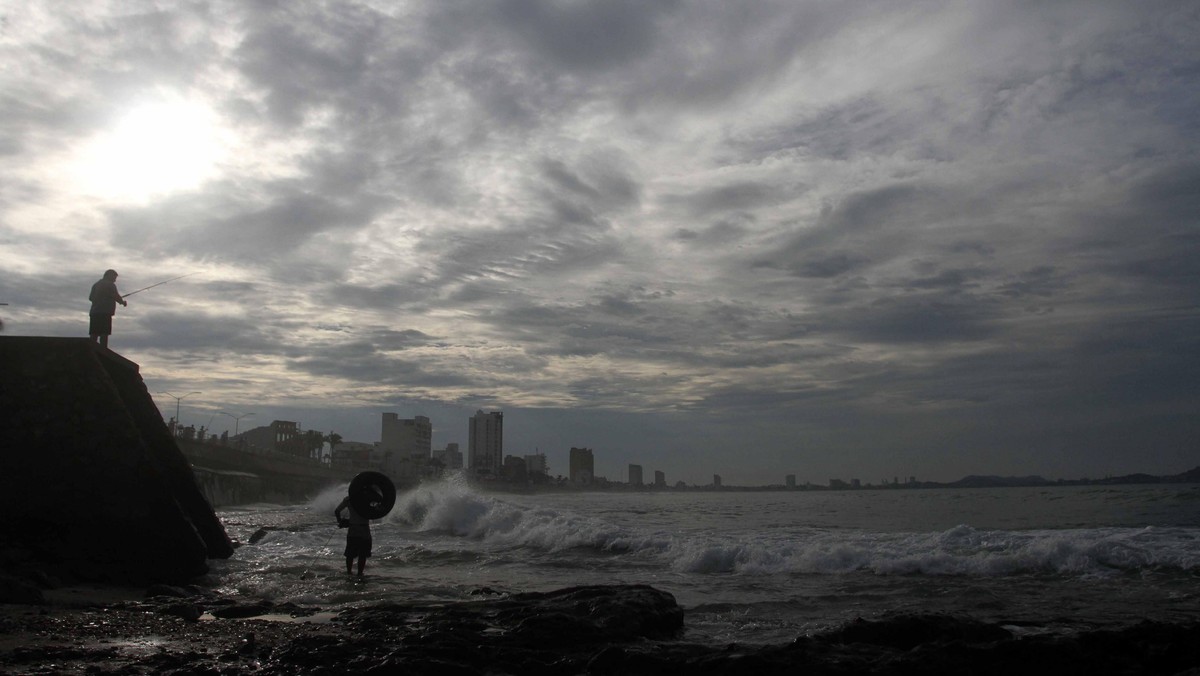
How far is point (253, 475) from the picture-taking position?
60531 mm

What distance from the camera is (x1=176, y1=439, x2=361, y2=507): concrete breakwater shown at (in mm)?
43928

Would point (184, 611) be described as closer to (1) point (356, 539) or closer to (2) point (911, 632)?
(1) point (356, 539)

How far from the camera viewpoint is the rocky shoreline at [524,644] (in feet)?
20.5

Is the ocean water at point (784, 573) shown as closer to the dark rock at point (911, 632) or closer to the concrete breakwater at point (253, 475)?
the dark rock at point (911, 632)

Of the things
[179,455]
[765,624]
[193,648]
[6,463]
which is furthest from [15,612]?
[765,624]

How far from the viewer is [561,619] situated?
7.88 metres

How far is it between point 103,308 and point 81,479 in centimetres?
477

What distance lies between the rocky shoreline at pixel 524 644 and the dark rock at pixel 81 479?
2.23 m

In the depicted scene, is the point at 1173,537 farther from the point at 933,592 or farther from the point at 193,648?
the point at 193,648

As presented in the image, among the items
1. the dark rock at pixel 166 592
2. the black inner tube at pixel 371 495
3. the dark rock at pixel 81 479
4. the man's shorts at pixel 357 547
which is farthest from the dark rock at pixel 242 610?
the black inner tube at pixel 371 495

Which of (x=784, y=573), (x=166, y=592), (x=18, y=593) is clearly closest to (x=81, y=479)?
(x=166, y=592)

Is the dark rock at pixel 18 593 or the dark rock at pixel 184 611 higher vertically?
the dark rock at pixel 18 593

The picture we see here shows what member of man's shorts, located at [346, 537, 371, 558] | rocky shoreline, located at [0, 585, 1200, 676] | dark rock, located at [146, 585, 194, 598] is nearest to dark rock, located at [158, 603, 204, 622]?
rocky shoreline, located at [0, 585, 1200, 676]

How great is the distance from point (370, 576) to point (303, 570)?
4.33 ft
